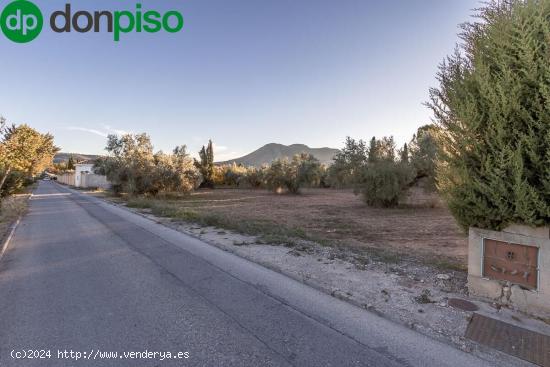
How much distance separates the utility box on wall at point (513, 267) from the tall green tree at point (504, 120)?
7.1 inches

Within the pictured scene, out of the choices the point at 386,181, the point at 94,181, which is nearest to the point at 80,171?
the point at 94,181

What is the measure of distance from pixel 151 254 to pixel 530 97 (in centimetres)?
752

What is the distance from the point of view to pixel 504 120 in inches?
154

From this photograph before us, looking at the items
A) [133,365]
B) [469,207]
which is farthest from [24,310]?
[469,207]

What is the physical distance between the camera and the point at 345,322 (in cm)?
364

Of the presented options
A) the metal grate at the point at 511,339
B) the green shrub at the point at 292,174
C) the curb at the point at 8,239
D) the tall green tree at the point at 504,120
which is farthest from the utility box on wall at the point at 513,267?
the green shrub at the point at 292,174

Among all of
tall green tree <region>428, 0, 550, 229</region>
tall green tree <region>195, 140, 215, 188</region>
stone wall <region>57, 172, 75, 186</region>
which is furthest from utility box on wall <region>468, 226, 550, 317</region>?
stone wall <region>57, 172, 75, 186</region>

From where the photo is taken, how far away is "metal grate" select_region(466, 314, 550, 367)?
2.93 m

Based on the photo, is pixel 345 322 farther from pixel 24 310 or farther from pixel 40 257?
pixel 40 257

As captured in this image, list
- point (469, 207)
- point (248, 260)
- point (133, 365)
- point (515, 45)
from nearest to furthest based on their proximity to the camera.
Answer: point (133, 365), point (515, 45), point (469, 207), point (248, 260)

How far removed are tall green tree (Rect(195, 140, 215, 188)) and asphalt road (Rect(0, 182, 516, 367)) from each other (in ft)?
152

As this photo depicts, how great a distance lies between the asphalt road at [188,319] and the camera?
2.94 m

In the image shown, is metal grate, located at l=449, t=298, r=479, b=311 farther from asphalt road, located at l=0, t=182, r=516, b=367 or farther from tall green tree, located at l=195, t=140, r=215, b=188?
tall green tree, located at l=195, t=140, r=215, b=188

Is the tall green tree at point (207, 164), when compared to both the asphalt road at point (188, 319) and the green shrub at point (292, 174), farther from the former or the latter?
the asphalt road at point (188, 319)
